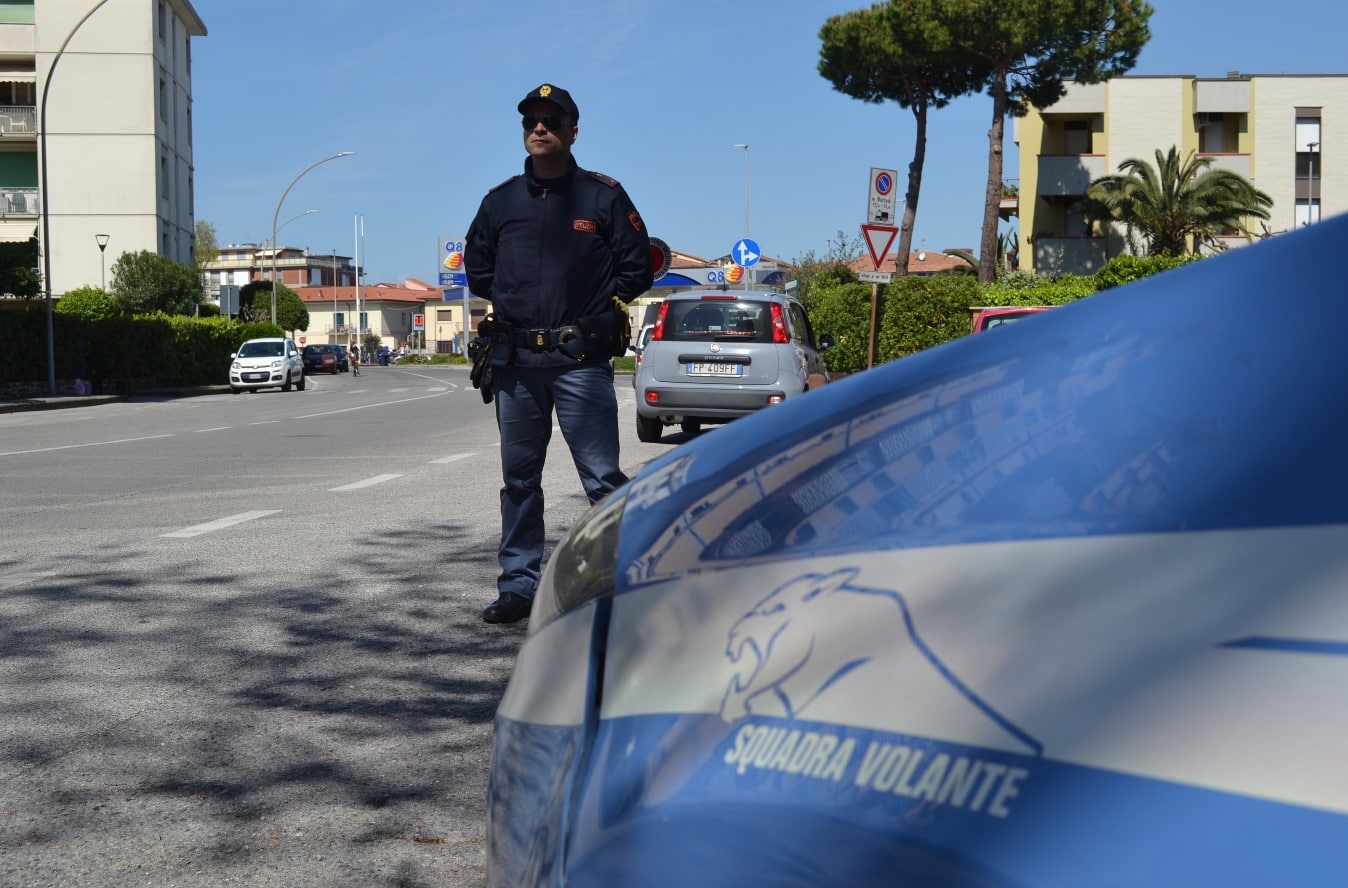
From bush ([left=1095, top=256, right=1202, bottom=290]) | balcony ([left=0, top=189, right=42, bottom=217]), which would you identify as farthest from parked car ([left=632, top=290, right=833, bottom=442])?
balcony ([left=0, top=189, right=42, bottom=217])

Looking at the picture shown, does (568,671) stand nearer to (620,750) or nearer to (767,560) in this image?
(620,750)

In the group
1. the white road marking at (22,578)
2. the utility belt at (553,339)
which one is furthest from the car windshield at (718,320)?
the utility belt at (553,339)

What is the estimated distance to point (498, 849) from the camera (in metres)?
1.77

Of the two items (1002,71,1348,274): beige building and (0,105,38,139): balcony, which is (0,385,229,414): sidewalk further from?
(1002,71,1348,274): beige building

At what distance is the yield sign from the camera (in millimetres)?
19078

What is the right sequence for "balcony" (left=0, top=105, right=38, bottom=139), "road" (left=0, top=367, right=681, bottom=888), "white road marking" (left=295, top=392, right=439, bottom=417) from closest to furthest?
"road" (left=0, top=367, right=681, bottom=888)
"white road marking" (left=295, top=392, right=439, bottom=417)
"balcony" (left=0, top=105, right=38, bottom=139)

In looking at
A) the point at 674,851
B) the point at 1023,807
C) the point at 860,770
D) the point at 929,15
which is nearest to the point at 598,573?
the point at 674,851

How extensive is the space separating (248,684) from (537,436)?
140cm

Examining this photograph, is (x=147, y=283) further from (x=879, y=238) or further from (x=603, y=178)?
(x=603, y=178)

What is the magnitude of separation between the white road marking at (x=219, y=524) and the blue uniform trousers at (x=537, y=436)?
3.23m

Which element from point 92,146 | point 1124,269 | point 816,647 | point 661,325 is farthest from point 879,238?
point 92,146

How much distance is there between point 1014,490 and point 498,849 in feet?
2.58

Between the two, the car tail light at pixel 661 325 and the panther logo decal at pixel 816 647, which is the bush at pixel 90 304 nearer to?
the car tail light at pixel 661 325

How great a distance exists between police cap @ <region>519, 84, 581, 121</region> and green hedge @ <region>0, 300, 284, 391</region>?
29284 mm
